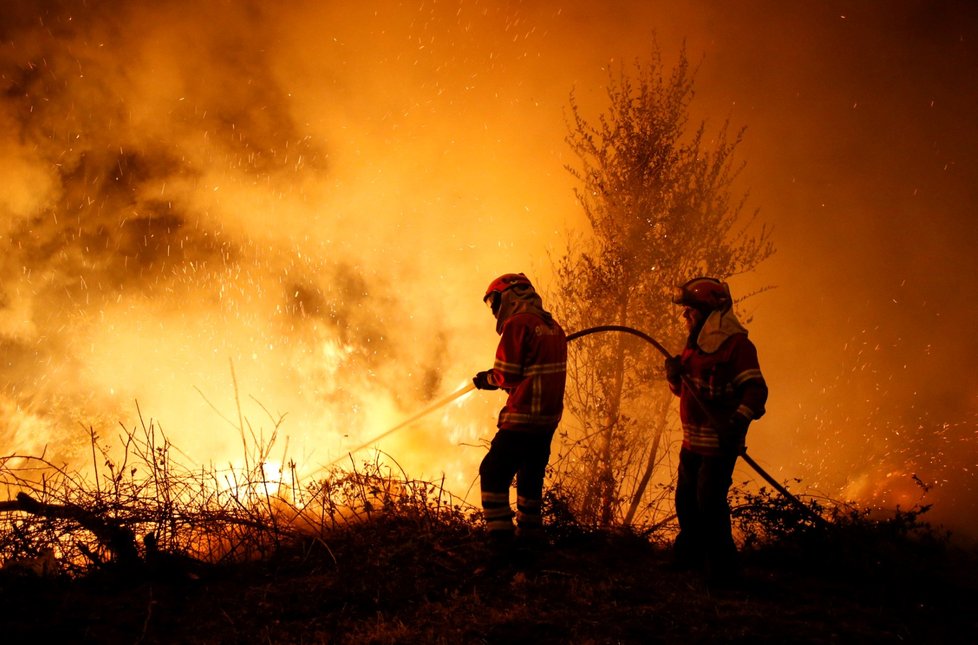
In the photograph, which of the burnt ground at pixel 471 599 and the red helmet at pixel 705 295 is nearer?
the burnt ground at pixel 471 599

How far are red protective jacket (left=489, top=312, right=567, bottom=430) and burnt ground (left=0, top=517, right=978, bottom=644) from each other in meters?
1.12

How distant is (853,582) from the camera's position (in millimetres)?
4789

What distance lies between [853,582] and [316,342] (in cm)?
2111

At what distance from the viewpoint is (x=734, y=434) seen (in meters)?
4.16

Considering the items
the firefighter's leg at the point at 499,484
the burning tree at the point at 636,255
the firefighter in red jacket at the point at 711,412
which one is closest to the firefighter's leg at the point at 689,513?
the firefighter in red jacket at the point at 711,412

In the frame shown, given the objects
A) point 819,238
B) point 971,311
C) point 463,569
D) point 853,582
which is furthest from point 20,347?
point 971,311

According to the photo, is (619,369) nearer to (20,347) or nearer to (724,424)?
(724,424)

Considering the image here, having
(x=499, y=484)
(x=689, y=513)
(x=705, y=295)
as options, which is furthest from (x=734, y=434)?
(x=499, y=484)

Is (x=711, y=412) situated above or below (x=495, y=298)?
below

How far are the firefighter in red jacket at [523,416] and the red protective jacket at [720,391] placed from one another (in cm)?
100

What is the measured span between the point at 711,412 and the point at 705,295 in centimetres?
89

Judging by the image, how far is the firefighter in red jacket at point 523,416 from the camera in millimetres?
4383

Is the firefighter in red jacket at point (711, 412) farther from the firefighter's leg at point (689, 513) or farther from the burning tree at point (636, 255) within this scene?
the burning tree at point (636, 255)

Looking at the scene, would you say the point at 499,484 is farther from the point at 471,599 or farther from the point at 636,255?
the point at 636,255
